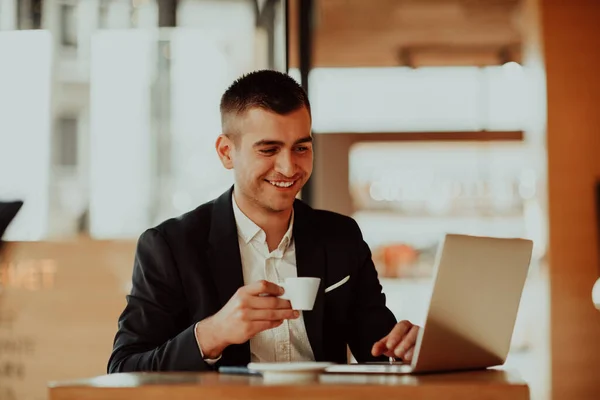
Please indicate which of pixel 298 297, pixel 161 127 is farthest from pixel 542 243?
pixel 298 297

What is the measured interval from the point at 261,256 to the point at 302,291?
2.10ft

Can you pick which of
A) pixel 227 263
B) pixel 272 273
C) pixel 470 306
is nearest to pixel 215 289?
pixel 227 263

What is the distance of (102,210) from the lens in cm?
461

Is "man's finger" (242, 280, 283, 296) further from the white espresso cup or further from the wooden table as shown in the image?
the wooden table

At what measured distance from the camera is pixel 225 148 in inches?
94.2

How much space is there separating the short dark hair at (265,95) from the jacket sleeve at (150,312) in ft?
1.28

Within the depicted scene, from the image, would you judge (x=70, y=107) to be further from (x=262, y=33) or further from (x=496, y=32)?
(x=496, y=32)

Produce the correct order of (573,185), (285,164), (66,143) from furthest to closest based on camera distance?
(573,185) < (66,143) < (285,164)

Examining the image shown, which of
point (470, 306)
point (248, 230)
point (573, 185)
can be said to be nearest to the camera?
point (470, 306)

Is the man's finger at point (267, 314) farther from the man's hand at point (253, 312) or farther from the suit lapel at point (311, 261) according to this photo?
the suit lapel at point (311, 261)

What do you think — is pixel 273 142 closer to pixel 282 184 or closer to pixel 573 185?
pixel 282 184

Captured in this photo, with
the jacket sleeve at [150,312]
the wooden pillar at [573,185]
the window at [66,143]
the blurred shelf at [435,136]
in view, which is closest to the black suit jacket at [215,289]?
the jacket sleeve at [150,312]

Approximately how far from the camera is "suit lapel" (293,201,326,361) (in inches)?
86.0

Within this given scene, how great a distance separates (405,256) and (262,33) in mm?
2560
